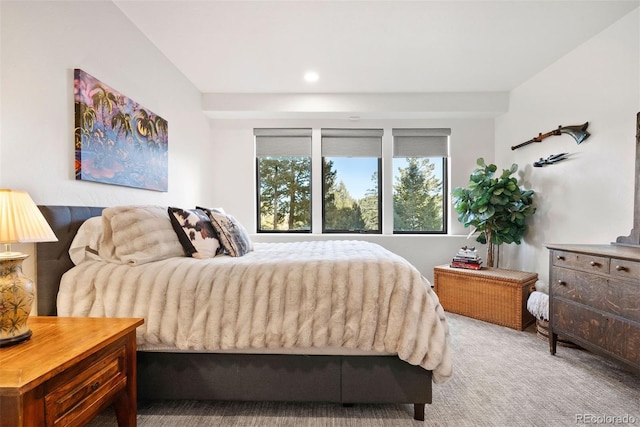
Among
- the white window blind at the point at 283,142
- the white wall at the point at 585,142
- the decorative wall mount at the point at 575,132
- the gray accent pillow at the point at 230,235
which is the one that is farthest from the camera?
the white window blind at the point at 283,142

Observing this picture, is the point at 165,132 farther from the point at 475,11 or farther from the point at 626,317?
the point at 626,317

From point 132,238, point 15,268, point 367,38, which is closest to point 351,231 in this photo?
point 367,38

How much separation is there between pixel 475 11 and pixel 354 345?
96.0 inches

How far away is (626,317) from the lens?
5.34 ft

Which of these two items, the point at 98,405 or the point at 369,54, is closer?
the point at 98,405

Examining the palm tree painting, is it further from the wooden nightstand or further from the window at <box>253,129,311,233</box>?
the window at <box>253,129,311,233</box>

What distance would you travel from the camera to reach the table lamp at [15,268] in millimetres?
1010

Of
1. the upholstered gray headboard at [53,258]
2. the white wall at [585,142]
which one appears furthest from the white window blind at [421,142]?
the upholstered gray headboard at [53,258]

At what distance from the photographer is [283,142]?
13.1 feet

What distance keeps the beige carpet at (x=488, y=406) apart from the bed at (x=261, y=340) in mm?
115

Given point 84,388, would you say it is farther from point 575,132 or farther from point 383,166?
point 575,132

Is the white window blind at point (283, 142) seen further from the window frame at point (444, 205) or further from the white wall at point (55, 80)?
the white wall at point (55, 80)

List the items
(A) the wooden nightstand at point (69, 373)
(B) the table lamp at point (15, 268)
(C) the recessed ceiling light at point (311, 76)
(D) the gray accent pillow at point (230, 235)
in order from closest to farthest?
(A) the wooden nightstand at point (69, 373)
(B) the table lamp at point (15, 268)
(D) the gray accent pillow at point (230, 235)
(C) the recessed ceiling light at point (311, 76)

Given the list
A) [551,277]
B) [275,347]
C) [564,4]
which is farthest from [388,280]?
[564,4]
